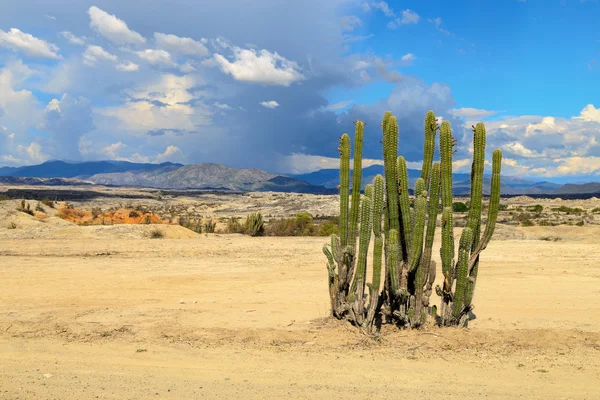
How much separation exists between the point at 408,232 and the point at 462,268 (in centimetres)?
116

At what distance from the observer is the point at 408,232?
9406 millimetres

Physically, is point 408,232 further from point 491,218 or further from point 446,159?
point 491,218

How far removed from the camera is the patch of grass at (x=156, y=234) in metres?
26.5

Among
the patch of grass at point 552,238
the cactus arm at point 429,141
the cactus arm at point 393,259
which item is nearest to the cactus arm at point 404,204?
the cactus arm at point 393,259

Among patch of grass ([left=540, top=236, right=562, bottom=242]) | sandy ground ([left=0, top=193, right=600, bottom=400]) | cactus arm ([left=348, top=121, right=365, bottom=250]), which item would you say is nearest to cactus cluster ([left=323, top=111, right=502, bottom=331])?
cactus arm ([left=348, top=121, right=365, bottom=250])

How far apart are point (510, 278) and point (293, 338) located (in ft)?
28.9

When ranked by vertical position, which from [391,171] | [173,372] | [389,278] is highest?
[391,171]

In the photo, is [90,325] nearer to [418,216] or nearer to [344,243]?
[344,243]

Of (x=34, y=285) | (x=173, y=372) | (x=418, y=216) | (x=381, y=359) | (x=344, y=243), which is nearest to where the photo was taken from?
(x=173, y=372)

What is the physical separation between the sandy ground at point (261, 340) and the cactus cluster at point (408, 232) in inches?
18.7

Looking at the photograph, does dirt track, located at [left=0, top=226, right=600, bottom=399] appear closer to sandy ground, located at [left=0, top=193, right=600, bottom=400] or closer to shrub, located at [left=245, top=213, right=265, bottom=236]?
sandy ground, located at [left=0, top=193, right=600, bottom=400]

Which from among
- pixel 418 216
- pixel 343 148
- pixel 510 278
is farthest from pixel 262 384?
pixel 510 278

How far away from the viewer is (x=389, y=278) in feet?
31.3

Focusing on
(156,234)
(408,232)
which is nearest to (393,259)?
(408,232)
